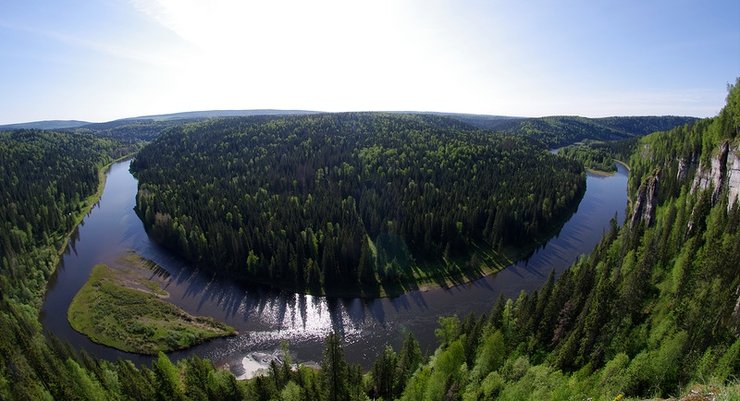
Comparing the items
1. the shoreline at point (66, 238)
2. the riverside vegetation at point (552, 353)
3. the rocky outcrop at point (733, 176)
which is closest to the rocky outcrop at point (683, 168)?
the rocky outcrop at point (733, 176)

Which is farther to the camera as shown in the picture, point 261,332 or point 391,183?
point 391,183

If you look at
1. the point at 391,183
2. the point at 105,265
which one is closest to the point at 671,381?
the point at 391,183

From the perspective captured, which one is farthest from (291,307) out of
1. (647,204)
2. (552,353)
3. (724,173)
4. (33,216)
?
(33,216)

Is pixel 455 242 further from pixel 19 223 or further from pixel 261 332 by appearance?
pixel 19 223

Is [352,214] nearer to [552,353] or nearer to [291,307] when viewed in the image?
[291,307]

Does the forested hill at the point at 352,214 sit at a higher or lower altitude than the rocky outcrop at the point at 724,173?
lower

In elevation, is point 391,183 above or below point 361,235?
above

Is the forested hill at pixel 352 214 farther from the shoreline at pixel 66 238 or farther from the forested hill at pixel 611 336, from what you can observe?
the forested hill at pixel 611 336
